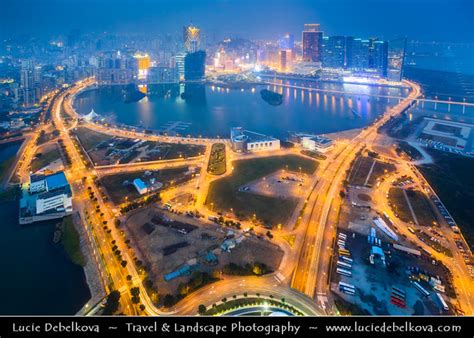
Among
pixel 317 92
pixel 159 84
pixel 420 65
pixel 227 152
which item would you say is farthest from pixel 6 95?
pixel 420 65

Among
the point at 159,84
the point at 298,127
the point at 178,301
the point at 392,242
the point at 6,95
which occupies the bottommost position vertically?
the point at 178,301

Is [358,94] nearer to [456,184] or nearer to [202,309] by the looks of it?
[456,184]

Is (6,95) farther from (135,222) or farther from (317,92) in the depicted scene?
(317,92)

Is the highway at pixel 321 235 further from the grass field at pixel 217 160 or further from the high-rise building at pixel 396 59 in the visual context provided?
the high-rise building at pixel 396 59

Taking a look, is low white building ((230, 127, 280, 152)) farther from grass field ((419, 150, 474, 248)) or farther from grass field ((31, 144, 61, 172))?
grass field ((31, 144, 61, 172))

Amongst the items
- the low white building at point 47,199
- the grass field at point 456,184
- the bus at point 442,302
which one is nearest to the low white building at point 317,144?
the grass field at point 456,184

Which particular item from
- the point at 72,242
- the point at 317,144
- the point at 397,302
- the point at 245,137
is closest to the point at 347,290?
the point at 397,302
